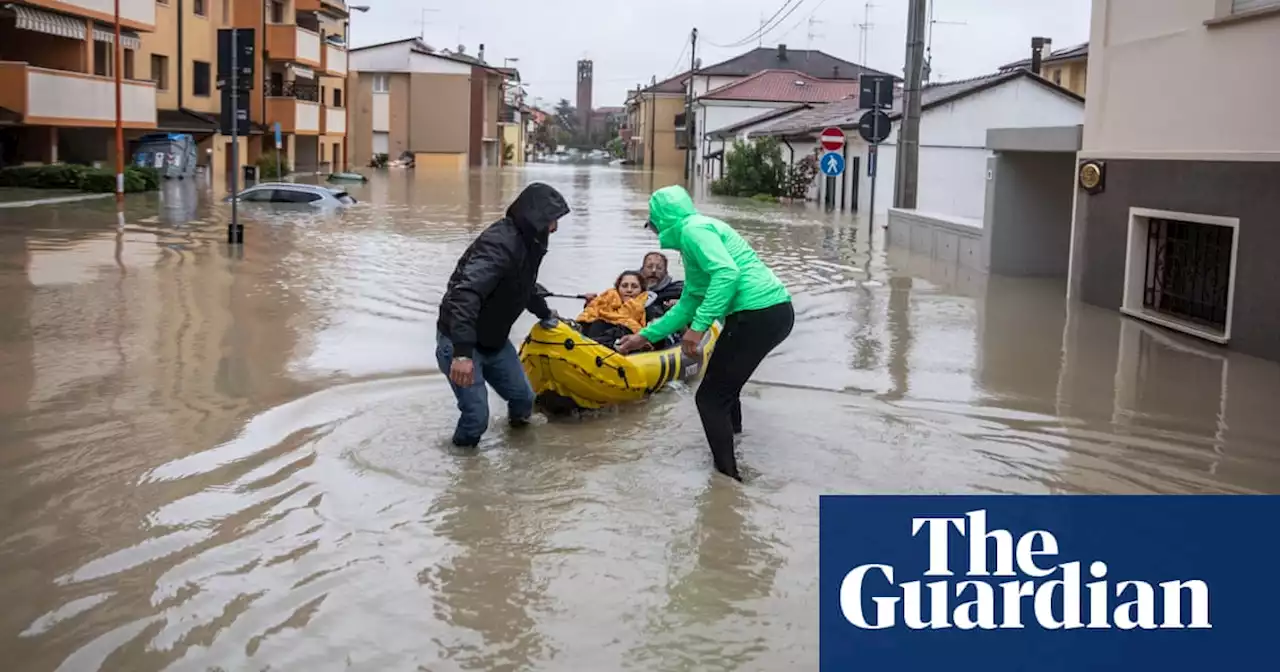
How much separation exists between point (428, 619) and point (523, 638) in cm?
43

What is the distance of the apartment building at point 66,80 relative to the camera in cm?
2939

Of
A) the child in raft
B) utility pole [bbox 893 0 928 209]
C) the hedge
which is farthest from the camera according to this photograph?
the hedge

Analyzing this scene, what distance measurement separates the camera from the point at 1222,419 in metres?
9.29

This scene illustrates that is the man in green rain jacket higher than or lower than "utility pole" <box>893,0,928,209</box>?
lower

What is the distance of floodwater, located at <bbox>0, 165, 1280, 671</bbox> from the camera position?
5.21m

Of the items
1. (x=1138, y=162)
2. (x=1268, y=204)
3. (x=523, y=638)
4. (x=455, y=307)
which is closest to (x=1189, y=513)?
(x=523, y=638)

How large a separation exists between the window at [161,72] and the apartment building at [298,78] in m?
5.08

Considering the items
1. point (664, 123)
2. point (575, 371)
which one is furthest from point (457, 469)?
point (664, 123)

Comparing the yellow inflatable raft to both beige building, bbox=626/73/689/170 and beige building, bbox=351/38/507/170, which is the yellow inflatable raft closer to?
beige building, bbox=351/38/507/170

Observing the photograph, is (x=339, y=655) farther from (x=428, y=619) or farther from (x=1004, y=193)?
(x=1004, y=193)

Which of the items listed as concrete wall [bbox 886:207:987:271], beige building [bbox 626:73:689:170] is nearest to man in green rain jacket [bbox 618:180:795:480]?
concrete wall [bbox 886:207:987:271]

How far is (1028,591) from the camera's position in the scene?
3623 millimetres

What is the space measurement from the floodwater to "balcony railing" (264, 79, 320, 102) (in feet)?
121

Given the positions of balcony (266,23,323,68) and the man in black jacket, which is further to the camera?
balcony (266,23,323,68)
